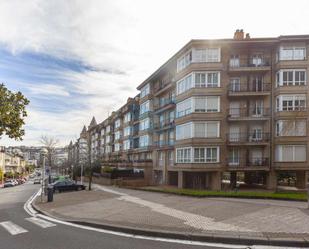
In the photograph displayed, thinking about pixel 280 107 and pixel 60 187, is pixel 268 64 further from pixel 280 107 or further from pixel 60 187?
pixel 60 187

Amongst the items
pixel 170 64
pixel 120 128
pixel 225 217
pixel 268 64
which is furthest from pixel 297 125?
pixel 120 128

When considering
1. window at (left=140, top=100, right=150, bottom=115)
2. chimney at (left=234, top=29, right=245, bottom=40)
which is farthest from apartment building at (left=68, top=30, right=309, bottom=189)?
window at (left=140, top=100, right=150, bottom=115)

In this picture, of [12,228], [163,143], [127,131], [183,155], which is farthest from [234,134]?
[127,131]

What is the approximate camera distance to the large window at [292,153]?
3366 centimetres

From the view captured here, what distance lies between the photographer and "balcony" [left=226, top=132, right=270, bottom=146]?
34.9 m

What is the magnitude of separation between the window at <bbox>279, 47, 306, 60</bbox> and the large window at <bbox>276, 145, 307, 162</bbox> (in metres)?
8.74

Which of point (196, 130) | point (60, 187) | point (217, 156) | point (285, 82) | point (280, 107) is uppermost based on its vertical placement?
point (285, 82)

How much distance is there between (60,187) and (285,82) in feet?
83.6

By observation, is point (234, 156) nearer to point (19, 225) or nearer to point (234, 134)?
point (234, 134)

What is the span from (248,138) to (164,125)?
12239 mm

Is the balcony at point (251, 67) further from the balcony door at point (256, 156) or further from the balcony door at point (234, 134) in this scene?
the balcony door at point (256, 156)

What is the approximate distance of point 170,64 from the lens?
42094mm

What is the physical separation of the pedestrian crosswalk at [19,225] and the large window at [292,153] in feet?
85.4

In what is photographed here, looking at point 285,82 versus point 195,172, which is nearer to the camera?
point 285,82
